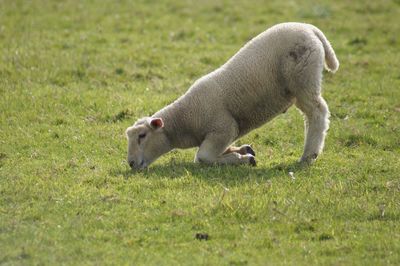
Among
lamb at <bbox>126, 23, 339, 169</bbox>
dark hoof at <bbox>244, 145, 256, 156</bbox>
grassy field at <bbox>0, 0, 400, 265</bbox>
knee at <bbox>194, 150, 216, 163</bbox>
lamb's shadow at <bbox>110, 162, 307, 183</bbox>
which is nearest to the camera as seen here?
grassy field at <bbox>0, 0, 400, 265</bbox>

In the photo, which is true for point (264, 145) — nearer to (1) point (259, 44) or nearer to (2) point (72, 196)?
(1) point (259, 44)

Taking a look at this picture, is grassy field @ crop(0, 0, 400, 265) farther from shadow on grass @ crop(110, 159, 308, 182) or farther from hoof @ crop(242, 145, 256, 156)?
hoof @ crop(242, 145, 256, 156)

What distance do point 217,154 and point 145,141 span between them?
0.91m

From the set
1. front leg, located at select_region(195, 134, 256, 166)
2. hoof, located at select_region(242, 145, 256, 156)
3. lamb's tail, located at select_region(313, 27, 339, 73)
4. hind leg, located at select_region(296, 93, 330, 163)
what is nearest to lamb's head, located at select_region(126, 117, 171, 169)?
front leg, located at select_region(195, 134, 256, 166)

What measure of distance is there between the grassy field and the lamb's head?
0.59 feet

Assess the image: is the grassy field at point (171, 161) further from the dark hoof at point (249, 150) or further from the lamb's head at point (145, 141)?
the dark hoof at point (249, 150)

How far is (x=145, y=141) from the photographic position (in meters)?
10.5

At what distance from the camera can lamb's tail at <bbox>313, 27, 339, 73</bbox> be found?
10422 mm

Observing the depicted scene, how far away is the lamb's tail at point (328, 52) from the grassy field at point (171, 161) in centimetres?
116

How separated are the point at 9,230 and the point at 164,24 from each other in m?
11.6

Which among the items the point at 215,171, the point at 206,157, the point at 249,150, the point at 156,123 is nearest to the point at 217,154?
the point at 206,157

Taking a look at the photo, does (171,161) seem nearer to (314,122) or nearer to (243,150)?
(243,150)

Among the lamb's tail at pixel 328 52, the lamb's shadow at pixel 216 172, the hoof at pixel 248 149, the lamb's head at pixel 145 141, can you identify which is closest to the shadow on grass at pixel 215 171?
the lamb's shadow at pixel 216 172

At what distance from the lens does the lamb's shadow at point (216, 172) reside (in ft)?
32.0
